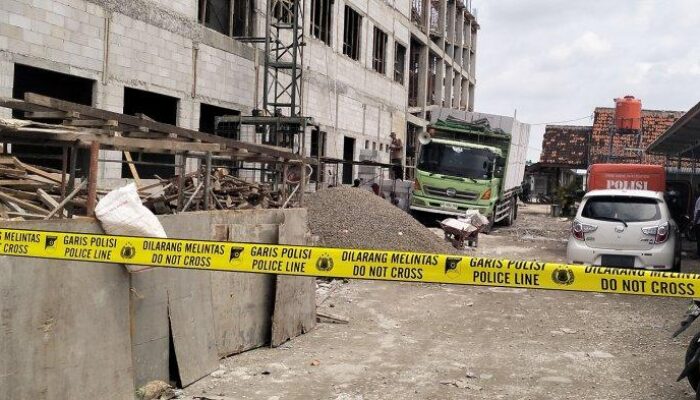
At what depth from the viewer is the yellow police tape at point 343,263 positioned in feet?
14.1

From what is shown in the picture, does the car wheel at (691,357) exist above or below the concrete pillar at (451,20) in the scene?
below

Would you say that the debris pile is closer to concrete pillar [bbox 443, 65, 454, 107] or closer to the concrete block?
the concrete block

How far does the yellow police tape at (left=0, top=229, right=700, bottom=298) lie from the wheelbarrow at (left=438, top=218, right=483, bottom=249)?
40.5ft

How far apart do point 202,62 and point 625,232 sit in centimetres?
1088

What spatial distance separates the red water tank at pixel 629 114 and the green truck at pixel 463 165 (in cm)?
1849

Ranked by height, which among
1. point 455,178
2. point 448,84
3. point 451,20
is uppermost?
point 451,20

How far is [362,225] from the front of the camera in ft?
47.5

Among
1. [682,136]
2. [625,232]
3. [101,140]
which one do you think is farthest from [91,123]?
[682,136]

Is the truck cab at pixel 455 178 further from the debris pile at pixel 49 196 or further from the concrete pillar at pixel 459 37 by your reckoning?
the concrete pillar at pixel 459 37

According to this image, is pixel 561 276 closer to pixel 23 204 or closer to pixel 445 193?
pixel 23 204

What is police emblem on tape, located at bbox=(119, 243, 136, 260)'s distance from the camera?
15.9 ft

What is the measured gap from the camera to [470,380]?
251 inches

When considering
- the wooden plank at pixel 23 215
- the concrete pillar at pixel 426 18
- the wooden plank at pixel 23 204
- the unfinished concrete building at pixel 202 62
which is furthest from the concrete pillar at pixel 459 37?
the wooden plank at pixel 23 215

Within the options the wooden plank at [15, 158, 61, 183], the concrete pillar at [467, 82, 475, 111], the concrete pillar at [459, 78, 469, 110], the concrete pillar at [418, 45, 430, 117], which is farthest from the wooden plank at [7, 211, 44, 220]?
the concrete pillar at [467, 82, 475, 111]
